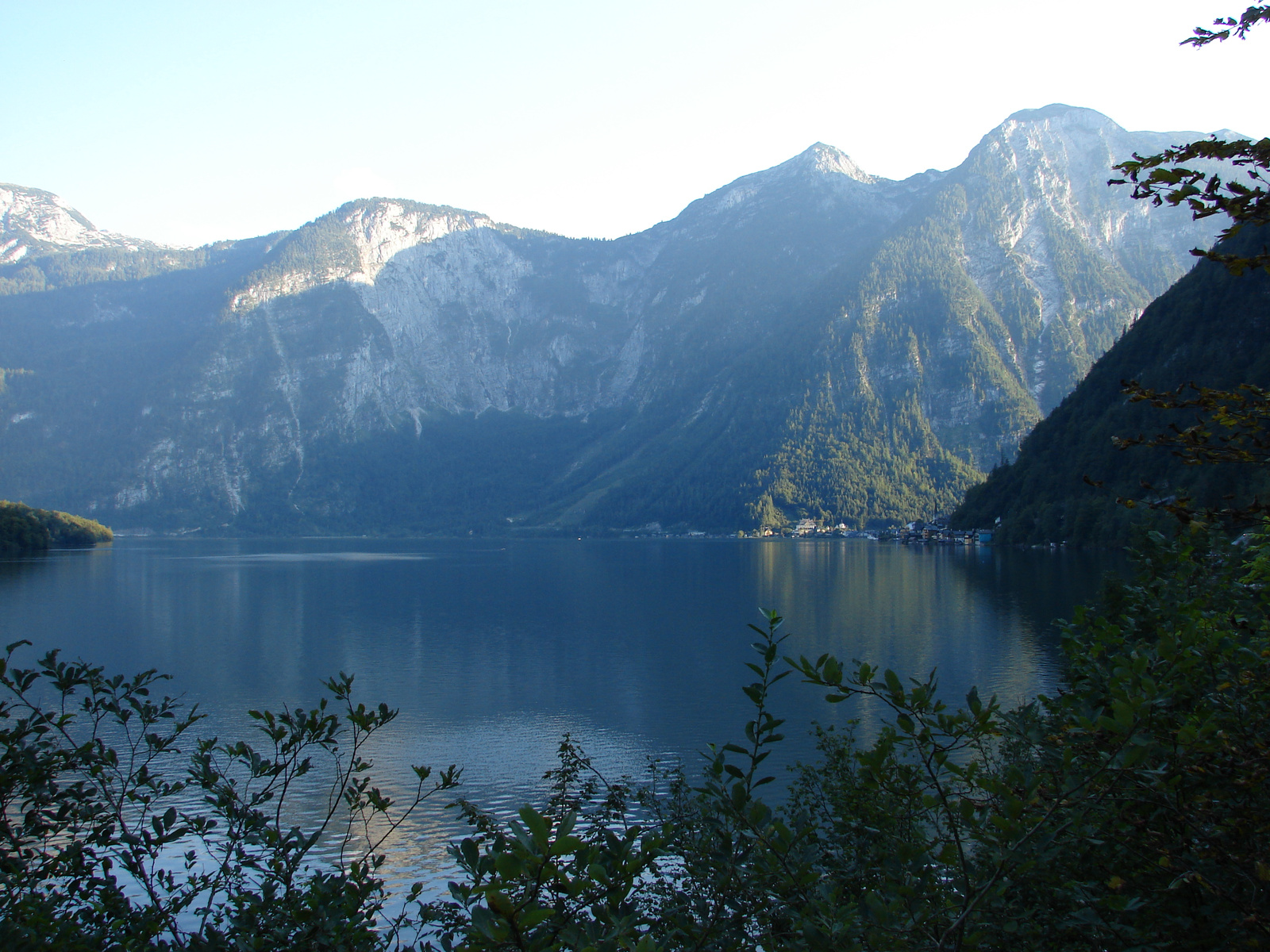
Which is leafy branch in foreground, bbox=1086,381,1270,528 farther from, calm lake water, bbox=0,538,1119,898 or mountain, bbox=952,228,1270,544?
mountain, bbox=952,228,1270,544

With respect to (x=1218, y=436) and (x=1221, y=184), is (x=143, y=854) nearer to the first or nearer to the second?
(x=1218, y=436)

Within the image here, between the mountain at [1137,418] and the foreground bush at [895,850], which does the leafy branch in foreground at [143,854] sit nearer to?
the foreground bush at [895,850]

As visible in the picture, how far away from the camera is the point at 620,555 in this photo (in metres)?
134

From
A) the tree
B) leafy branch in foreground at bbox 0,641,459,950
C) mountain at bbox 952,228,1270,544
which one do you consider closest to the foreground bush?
leafy branch in foreground at bbox 0,641,459,950

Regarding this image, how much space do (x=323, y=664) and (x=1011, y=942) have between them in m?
39.3

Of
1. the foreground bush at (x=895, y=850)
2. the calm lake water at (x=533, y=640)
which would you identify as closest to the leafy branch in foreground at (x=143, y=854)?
the foreground bush at (x=895, y=850)

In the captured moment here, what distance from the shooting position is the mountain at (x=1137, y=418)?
3098 inches

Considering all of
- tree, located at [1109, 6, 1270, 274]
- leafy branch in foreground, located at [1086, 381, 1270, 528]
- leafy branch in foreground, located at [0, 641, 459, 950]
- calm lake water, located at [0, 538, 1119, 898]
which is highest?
tree, located at [1109, 6, 1270, 274]

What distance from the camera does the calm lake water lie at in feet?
91.1

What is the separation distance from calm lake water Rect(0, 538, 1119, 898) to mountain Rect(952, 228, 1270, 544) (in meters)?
7.78

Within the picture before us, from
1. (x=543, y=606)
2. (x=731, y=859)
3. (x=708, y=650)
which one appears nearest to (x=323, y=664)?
(x=708, y=650)

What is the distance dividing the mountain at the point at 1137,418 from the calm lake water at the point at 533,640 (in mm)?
7778

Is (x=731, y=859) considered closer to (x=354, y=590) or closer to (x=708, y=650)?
(x=708, y=650)

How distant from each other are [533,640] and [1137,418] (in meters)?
75.4
